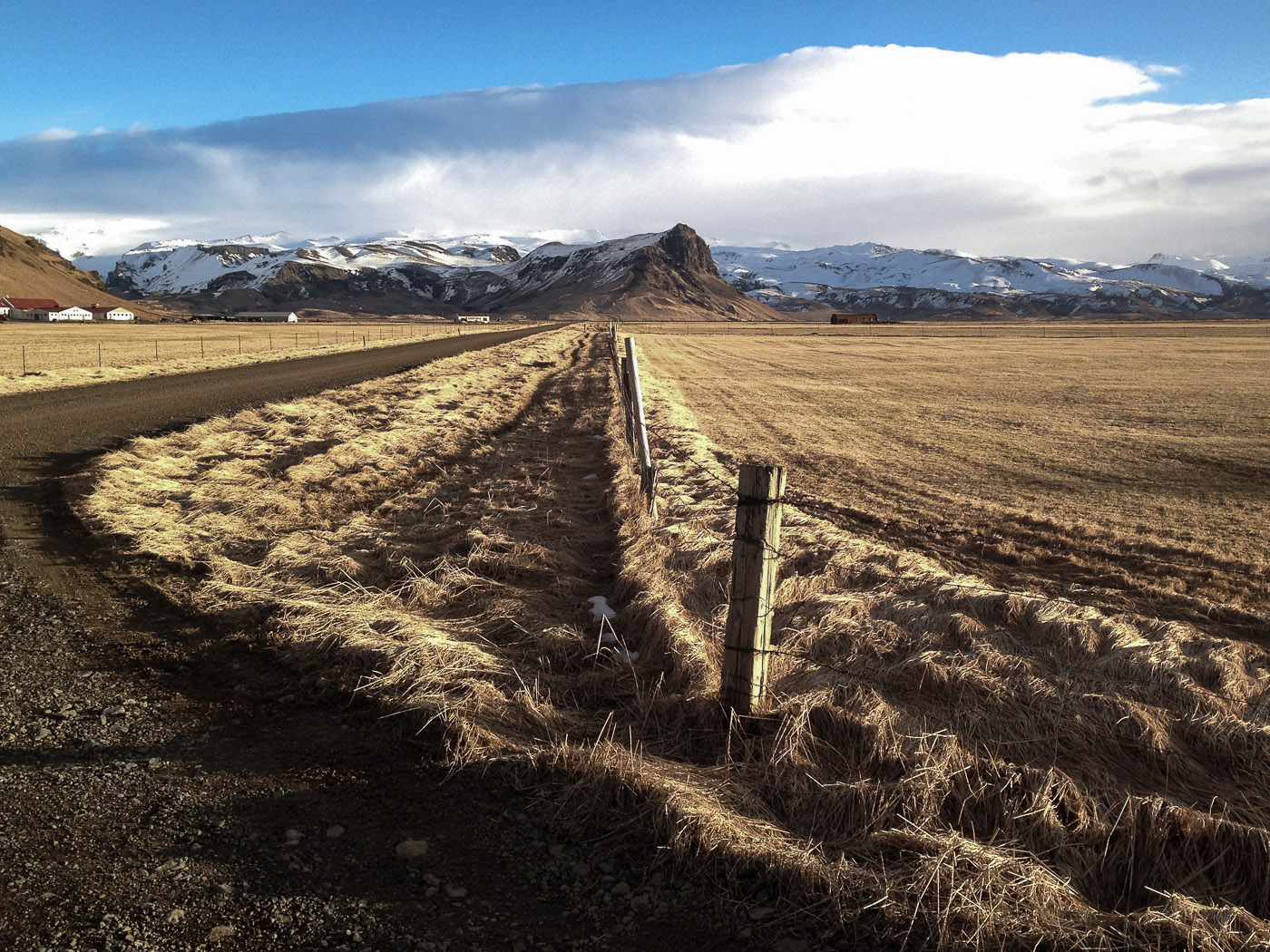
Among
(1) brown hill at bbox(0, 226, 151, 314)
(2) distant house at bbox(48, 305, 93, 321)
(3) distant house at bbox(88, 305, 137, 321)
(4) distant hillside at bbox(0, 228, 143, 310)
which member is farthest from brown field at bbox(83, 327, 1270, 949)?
(4) distant hillside at bbox(0, 228, 143, 310)

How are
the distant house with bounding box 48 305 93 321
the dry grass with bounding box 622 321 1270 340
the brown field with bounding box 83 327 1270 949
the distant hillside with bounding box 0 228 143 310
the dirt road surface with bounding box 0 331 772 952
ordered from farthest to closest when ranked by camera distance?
1. the distant hillside with bounding box 0 228 143 310
2. the distant house with bounding box 48 305 93 321
3. the dry grass with bounding box 622 321 1270 340
4. the brown field with bounding box 83 327 1270 949
5. the dirt road surface with bounding box 0 331 772 952

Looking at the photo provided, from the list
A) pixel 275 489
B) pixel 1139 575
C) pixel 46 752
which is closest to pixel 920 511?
pixel 1139 575

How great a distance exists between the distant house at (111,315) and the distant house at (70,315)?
176 inches

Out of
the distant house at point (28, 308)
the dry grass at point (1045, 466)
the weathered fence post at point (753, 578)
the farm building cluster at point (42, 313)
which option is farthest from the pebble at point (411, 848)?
the distant house at point (28, 308)

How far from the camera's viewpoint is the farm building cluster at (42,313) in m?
131

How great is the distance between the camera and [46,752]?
4.00 m

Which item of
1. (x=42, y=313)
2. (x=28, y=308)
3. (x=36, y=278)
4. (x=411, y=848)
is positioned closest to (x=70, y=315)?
(x=42, y=313)

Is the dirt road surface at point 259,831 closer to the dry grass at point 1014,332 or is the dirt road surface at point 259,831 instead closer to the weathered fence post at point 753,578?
the weathered fence post at point 753,578

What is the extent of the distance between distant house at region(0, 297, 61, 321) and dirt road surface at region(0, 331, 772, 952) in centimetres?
16243

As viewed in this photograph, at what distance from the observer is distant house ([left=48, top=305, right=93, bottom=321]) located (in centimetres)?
13175

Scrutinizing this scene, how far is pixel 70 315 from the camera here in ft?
448

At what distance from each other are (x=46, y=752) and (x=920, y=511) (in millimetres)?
9588

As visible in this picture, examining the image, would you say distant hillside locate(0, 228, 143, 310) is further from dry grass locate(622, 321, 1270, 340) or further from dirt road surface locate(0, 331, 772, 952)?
dirt road surface locate(0, 331, 772, 952)

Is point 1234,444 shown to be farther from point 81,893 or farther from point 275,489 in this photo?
point 81,893
